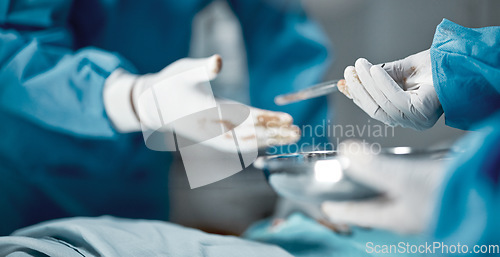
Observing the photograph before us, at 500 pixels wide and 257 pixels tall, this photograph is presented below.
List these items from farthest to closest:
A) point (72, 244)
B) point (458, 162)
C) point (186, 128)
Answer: point (186, 128)
point (72, 244)
point (458, 162)

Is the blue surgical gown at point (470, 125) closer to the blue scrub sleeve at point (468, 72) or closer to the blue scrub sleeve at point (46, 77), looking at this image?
the blue scrub sleeve at point (468, 72)

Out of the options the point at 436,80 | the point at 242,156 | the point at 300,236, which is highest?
the point at 436,80

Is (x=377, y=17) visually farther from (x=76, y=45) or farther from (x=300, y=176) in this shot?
(x=76, y=45)

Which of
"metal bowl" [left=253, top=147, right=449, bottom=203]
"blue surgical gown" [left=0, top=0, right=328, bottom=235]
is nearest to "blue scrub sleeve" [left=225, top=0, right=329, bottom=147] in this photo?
"blue surgical gown" [left=0, top=0, right=328, bottom=235]

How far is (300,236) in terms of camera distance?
56cm

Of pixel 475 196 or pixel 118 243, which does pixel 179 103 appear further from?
pixel 475 196

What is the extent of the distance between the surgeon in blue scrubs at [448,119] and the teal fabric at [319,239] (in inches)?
1.0

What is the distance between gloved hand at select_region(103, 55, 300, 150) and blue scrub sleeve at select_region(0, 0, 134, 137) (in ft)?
0.07

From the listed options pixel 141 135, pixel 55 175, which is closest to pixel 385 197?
pixel 141 135

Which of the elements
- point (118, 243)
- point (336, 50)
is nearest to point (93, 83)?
point (118, 243)

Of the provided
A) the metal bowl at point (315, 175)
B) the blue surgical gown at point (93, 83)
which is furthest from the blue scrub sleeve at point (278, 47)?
the metal bowl at point (315, 175)

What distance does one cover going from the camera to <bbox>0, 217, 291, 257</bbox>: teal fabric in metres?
0.43

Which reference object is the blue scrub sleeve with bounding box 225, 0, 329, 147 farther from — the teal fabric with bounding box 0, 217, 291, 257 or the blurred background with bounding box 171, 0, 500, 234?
the teal fabric with bounding box 0, 217, 291, 257

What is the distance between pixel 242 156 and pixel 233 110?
0.07 meters
